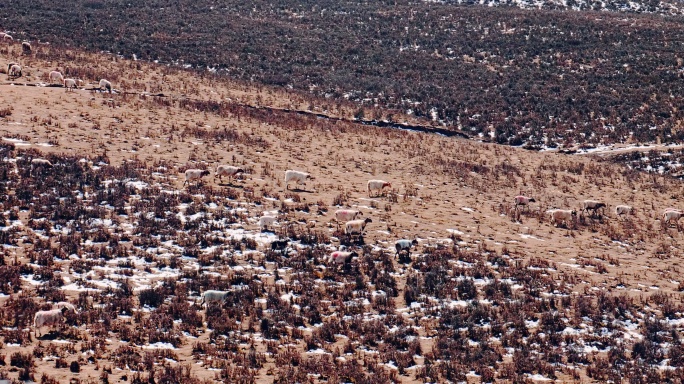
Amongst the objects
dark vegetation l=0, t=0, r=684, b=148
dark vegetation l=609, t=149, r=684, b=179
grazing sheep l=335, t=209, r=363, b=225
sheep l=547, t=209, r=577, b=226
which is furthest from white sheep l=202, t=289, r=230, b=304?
dark vegetation l=0, t=0, r=684, b=148

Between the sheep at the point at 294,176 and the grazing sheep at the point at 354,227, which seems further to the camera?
the sheep at the point at 294,176

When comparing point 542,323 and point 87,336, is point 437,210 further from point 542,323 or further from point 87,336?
point 87,336

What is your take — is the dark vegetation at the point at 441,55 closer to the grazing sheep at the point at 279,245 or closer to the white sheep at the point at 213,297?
the grazing sheep at the point at 279,245

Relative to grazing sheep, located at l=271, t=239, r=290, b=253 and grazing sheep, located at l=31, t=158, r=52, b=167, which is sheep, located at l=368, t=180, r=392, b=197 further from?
grazing sheep, located at l=31, t=158, r=52, b=167

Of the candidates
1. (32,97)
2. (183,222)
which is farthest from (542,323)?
(32,97)

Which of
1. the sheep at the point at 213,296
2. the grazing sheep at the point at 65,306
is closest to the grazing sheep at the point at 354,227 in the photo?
the sheep at the point at 213,296
